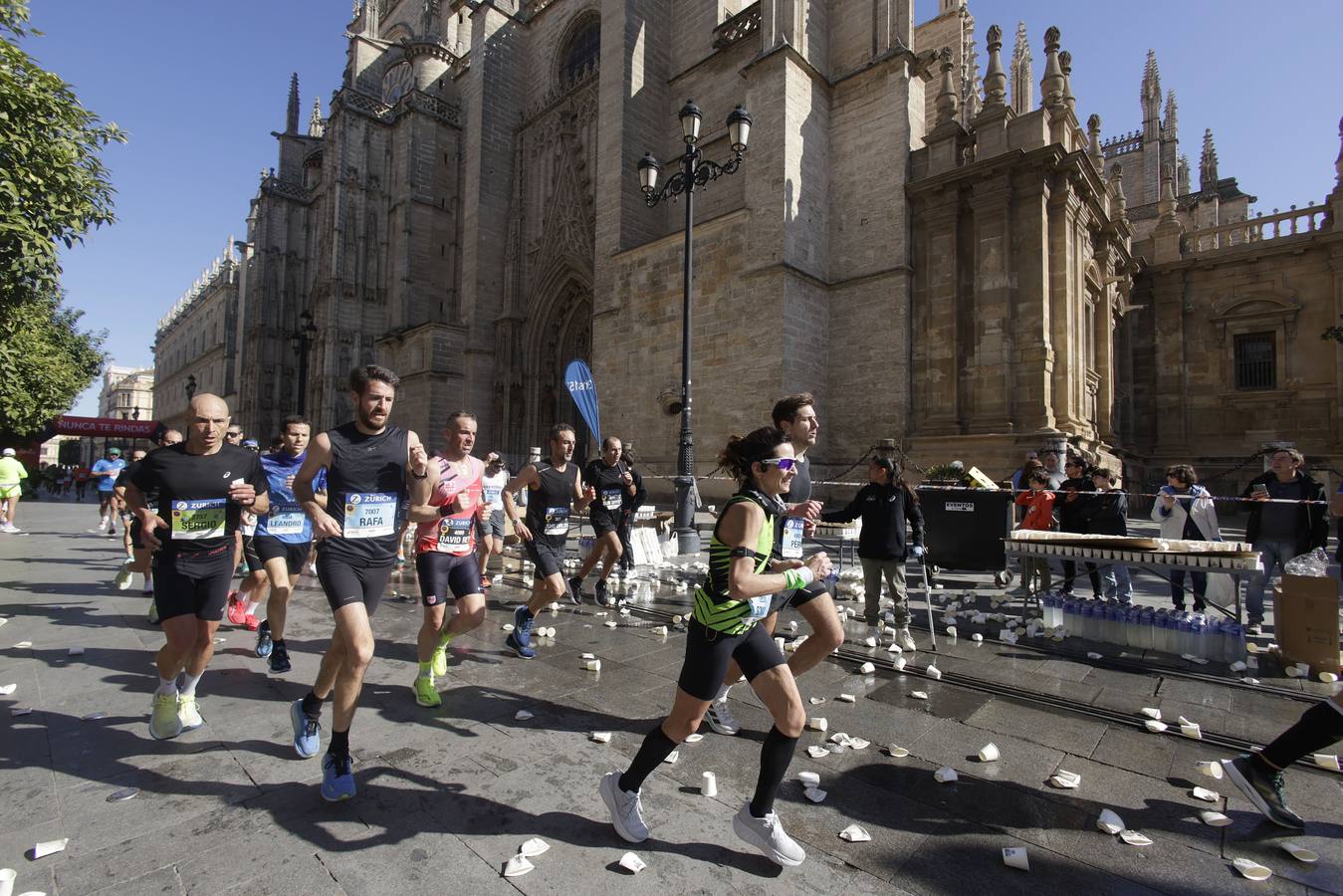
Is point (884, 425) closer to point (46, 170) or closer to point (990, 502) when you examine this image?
point (990, 502)

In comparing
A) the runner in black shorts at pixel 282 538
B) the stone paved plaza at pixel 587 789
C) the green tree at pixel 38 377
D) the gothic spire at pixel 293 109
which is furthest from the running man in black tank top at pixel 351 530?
the gothic spire at pixel 293 109

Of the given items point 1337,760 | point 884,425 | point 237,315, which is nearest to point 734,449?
point 1337,760

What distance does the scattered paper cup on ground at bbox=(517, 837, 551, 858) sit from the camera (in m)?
2.49

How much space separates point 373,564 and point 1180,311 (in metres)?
24.8

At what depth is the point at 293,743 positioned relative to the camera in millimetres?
3506

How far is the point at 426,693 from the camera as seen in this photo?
4098mm

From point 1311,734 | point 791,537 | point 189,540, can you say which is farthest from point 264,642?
point 1311,734

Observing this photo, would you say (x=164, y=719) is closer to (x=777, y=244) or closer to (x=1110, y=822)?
(x=1110, y=822)

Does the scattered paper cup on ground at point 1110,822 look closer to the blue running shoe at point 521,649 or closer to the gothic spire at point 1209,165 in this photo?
the blue running shoe at point 521,649

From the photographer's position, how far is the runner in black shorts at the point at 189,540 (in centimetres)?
357

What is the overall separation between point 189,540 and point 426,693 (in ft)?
5.33

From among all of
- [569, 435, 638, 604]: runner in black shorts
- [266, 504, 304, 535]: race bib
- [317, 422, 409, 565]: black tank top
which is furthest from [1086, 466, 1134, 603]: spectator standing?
[266, 504, 304, 535]: race bib

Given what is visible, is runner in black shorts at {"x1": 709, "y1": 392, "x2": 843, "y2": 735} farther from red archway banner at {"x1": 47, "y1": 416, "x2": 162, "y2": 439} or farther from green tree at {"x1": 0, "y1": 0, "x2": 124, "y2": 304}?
red archway banner at {"x1": 47, "y1": 416, "x2": 162, "y2": 439}

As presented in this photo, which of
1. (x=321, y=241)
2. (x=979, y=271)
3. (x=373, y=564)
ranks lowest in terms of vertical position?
(x=373, y=564)
